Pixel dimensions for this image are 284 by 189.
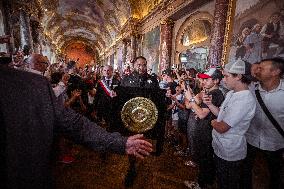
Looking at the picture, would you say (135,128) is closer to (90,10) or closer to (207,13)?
(207,13)

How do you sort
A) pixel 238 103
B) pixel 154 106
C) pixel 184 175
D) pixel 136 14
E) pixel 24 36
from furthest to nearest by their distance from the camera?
pixel 136 14
pixel 24 36
pixel 184 175
pixel 154 106
pixel 238 103

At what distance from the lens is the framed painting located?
5711 millimetres

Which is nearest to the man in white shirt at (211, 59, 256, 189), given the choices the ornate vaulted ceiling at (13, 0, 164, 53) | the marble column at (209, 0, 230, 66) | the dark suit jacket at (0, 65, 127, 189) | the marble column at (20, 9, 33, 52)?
the dark suit jacket at (0, 65, 127, 189)

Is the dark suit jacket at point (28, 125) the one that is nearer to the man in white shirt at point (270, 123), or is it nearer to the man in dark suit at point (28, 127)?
the man in dark suit at point (28, 127)

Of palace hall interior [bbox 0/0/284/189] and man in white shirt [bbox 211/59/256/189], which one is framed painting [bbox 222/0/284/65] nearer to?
palace hall interior [bbox 0/0/284/189]

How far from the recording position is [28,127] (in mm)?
1344

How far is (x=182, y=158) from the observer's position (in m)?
5.99

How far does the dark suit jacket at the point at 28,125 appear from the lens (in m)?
1.27

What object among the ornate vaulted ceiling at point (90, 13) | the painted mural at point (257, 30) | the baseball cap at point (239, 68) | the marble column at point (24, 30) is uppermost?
the ornate vaulted ceiling at point (90, 13)

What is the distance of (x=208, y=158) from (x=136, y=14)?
15.6 metres

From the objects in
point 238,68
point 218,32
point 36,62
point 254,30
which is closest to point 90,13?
point 218,32

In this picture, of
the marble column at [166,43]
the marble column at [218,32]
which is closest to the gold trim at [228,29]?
the marble column at [218,32]

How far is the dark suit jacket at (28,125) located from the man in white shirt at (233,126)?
205cm

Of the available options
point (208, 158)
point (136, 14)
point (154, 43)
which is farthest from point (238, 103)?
point (136, 14)
